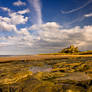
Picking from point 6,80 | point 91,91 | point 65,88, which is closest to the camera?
point 91,91

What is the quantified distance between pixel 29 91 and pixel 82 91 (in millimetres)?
1687

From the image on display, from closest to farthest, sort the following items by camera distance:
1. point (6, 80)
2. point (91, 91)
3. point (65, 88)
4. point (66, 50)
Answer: point (91, 91)
point (65, 88)
point (6, 80)
point (66, 50)

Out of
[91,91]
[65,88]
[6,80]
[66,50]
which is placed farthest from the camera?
[66,50]

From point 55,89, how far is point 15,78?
2451 mm

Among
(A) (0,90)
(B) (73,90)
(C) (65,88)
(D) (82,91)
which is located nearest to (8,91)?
(A) (0,90)

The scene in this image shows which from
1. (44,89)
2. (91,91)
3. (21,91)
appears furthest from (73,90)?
(21,91)

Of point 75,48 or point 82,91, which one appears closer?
point 82,91

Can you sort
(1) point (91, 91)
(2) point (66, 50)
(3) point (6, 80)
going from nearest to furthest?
(1) point (91, 91)
(3) point (6, 80)
(2) point (66, 50)

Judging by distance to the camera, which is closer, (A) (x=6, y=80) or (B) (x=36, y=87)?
(B) (x=36, y=87)

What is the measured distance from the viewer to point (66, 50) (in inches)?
1905

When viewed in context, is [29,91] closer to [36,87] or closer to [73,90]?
[36,87]

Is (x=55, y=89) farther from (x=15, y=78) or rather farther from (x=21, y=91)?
(x=15, y=78)

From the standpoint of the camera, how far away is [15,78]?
15.0 feet

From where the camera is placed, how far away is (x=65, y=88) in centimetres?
299
